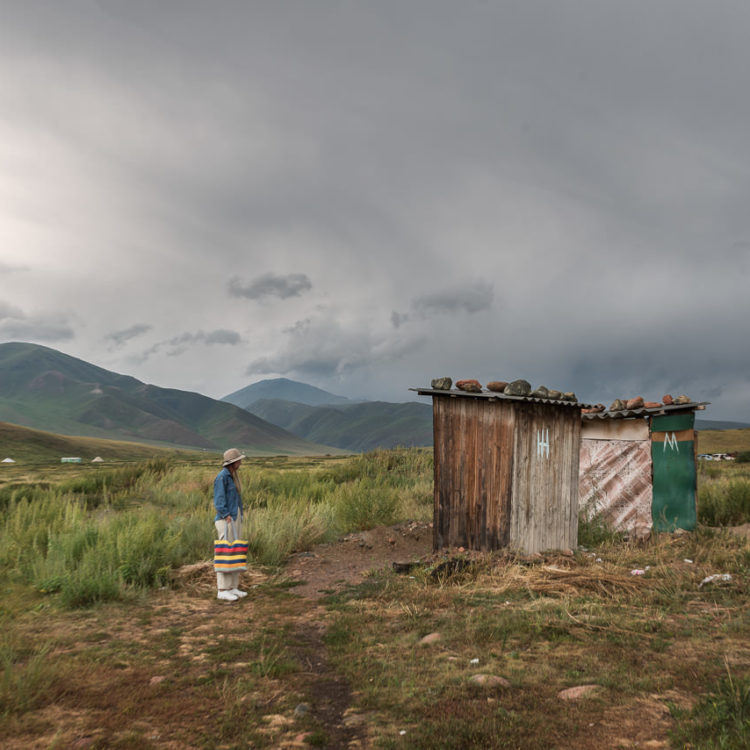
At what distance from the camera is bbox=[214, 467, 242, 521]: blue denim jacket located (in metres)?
7.68

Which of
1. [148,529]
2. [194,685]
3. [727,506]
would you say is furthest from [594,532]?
[194,685]

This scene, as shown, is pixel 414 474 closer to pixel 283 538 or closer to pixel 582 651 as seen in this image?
pixel 283 538

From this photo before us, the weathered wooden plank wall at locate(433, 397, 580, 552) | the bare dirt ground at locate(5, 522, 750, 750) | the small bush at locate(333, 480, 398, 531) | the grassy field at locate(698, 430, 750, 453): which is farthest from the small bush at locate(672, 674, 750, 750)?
the grassy field at locate(698, 430, 750, 453)

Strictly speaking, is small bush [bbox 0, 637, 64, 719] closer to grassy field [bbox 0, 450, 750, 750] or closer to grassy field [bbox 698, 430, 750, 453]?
grassy field [bbox 0, 450, 750, 750]

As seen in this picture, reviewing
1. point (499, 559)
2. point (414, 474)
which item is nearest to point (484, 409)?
point (499, 559)

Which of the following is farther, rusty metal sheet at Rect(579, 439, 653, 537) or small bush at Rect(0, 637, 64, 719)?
rusty metal sheet at Rect(579, 439, 653, 537)

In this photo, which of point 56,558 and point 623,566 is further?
point 623,566

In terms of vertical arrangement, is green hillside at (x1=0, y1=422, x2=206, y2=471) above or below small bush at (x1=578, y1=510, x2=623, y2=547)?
below

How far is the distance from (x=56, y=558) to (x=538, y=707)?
6.77 meters

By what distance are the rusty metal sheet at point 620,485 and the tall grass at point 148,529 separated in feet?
14.2

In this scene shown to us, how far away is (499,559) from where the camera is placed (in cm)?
890

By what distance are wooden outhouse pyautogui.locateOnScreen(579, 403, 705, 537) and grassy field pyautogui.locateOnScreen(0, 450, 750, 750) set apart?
175 cm

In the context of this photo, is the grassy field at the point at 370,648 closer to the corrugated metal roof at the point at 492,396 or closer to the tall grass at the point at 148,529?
the tall grass at the point at 148,529

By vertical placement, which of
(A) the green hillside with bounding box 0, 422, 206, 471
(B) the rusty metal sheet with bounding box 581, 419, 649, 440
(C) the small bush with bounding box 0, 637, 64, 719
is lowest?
(A) the green hillside with bounding box 0, 422, 206, 471
